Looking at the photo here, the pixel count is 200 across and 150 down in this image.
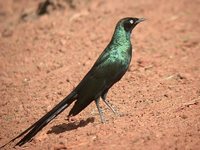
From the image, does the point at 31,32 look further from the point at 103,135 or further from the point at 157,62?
the point at 103,135

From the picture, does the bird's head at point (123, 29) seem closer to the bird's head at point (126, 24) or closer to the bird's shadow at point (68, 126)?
the bird's head at point (126, 24)

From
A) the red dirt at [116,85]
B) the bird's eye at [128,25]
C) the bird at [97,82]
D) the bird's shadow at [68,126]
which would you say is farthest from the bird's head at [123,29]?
the bird's shadow at [68,126]

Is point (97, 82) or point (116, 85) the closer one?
point (97, 82)

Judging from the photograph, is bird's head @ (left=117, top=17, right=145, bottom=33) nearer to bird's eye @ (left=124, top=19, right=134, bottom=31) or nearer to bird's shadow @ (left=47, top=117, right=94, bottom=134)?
bird's eye @ (left=124, top=19, right=134, bottom=31)

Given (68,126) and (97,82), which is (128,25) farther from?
(68,126)

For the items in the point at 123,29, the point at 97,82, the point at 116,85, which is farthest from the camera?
the point at 116,85

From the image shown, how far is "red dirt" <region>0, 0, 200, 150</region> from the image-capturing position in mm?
7031

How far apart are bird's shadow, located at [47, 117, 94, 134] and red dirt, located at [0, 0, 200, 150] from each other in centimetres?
2

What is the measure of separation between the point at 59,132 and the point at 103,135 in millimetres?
1013

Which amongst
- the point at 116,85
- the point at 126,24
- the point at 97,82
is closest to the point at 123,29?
the point at 126,24

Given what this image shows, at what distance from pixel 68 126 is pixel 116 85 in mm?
1868

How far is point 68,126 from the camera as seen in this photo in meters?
8.07

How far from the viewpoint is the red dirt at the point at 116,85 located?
703 cm

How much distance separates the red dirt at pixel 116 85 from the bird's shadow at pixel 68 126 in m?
0.02
